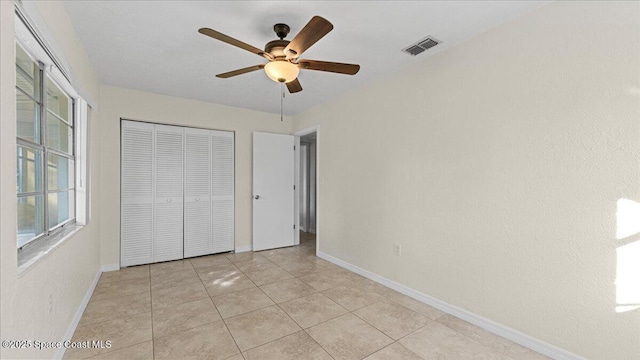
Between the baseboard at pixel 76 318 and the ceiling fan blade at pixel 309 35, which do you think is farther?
the baseboard at pixel 76 318

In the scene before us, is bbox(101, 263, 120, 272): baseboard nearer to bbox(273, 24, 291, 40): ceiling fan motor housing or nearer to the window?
the window

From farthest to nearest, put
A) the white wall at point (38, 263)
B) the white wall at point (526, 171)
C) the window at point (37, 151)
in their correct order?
the white wall at point (526, 171)
the window at point (37, 151)
the white wall at point (38, 263)

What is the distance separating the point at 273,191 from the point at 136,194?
1.98m

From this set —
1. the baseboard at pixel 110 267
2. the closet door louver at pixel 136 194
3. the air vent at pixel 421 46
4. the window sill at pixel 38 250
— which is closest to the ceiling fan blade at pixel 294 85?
the air vent at pixel 421 46

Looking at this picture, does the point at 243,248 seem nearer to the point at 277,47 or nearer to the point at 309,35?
the point at 277,47

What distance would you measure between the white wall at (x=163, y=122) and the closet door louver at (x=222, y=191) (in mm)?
99

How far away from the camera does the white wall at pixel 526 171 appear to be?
1.62 metres

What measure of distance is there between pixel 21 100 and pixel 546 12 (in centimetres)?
339

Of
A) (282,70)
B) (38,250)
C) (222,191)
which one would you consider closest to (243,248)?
(222,191)

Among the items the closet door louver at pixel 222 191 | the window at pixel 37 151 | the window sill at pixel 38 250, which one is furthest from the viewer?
the closet door louver at pixel 222 191

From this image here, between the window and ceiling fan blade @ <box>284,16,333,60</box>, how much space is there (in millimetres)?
1537

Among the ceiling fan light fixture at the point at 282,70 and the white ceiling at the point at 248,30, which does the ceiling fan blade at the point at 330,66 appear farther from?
the white ceiling at the point at 248,30

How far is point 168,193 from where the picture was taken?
3.89m

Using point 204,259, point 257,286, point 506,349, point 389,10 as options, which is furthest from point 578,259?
point 204,259
